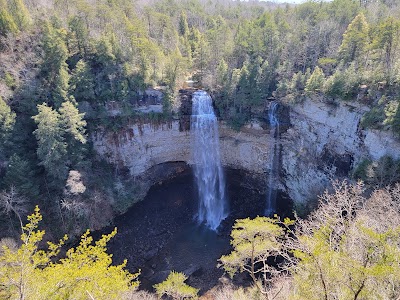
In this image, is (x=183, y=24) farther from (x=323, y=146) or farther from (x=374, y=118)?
(x=374, y=118)

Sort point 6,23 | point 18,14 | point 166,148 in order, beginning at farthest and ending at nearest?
point 166,148 < point 18,14 < point 6,23

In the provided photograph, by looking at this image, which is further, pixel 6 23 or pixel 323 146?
pixel 323 146

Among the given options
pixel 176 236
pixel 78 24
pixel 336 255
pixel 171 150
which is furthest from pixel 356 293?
pixel 78 24

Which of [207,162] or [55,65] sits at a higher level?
[55,65]

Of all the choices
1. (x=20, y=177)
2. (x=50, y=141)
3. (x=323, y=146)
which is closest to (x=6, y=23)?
(x=50, y=141)

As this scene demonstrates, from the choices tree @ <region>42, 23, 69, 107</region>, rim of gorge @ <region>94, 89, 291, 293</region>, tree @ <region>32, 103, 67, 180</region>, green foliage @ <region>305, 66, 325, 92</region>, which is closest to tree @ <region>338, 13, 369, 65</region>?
green foliage @ <region>305, 66, 325, 92</region>

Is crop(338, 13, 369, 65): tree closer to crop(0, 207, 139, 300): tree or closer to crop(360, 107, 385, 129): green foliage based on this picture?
crop(360, 107, 385, 129): green foliage
